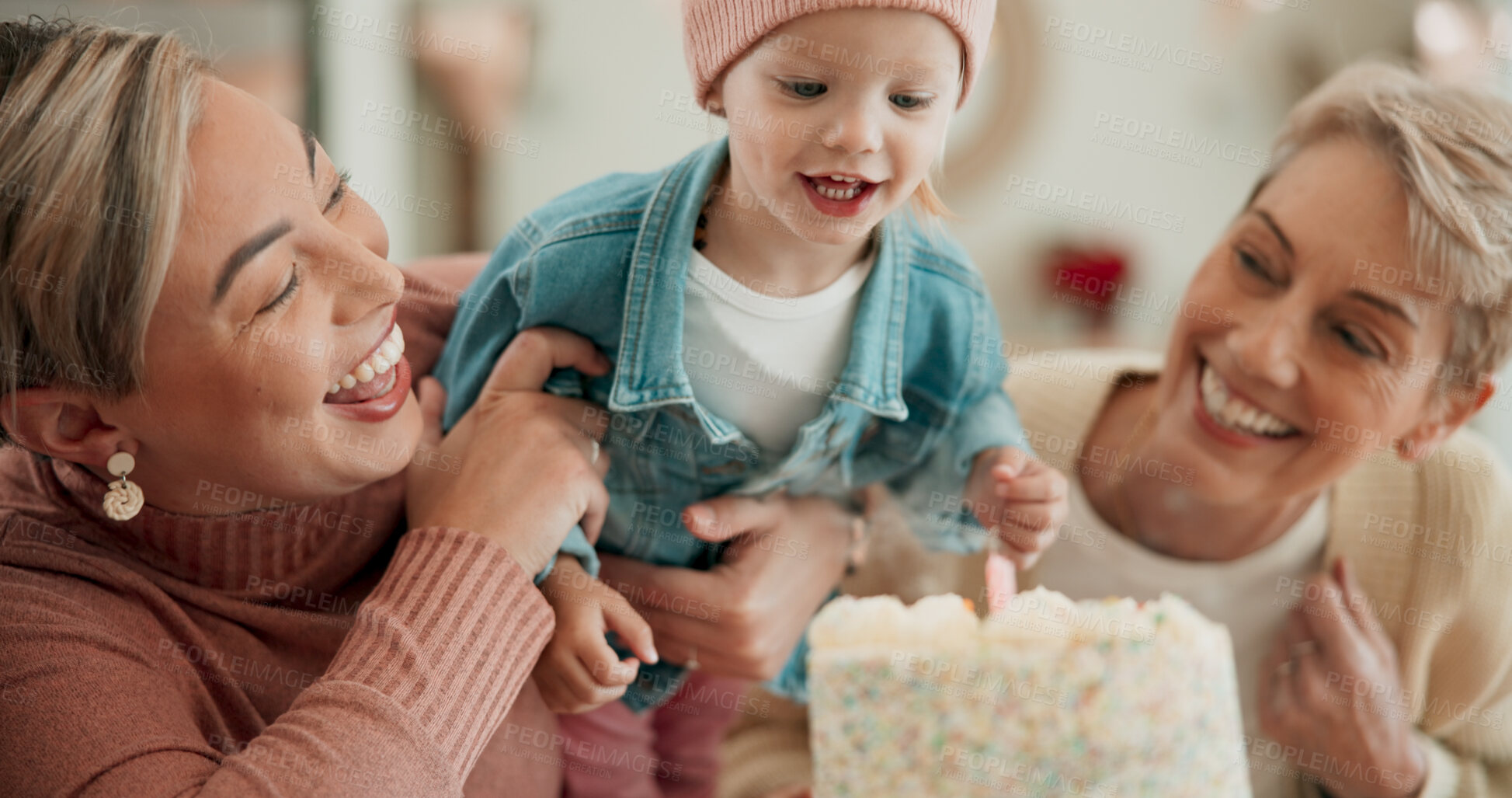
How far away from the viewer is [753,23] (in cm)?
59

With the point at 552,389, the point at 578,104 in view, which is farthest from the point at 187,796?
the point at 578,104

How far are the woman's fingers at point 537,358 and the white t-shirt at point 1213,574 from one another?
0.57 m

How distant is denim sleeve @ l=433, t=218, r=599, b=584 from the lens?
69cm

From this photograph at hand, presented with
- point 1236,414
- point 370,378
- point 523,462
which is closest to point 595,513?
point 523,462

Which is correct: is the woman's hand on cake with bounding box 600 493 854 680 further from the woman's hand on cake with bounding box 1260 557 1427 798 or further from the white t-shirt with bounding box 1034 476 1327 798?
the woman's hand on cake with bounding box 1260 557 1427 798

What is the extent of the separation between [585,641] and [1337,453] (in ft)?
2.12

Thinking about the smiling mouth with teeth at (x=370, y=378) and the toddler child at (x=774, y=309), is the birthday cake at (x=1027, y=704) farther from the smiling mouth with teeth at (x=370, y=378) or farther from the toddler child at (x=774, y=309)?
the smiling mouth with teeth at (x=370, y=378)

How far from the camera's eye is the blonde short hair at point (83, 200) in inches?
19.9

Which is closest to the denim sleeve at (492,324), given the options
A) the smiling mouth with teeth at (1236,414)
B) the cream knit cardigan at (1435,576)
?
the cream knit cardigan at (1435,576)

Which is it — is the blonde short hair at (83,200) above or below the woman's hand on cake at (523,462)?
above

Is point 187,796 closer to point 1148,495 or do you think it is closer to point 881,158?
point 881,158

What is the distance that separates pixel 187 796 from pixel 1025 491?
532 mm

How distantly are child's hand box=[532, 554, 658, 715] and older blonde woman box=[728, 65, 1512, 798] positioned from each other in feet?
1.64

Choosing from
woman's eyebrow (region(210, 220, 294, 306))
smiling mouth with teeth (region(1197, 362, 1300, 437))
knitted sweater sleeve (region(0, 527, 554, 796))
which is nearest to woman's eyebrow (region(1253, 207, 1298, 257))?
smiling mouth with teeth (region(1197, 362, 1300, 437))
